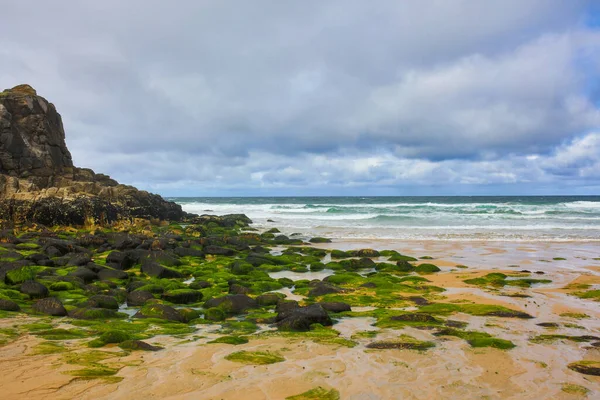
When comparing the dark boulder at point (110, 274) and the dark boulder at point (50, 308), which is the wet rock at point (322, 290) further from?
the dark boulder at point (110, 274)

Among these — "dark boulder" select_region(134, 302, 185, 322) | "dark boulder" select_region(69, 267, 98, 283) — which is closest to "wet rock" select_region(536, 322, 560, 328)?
"dark boulder" select_region(134, 302, 185, 322)

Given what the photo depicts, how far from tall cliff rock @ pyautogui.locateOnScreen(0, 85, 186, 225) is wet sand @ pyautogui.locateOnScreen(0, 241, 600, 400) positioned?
20.6 meters

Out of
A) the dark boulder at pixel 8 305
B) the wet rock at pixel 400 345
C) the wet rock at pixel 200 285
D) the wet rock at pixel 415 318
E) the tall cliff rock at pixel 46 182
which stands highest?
the tall cliff rock at pixel 46 182

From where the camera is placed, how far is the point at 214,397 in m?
4.73

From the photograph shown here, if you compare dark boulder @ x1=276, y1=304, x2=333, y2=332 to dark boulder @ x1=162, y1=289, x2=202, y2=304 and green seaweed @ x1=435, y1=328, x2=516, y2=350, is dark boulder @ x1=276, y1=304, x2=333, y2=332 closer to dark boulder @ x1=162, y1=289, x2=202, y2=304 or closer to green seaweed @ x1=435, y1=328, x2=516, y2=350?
green seaweed @ x1=435, y1=328, x2=516, y2=350

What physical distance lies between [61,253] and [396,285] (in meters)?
12.8

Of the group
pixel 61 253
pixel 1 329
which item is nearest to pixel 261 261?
pixel 61 253

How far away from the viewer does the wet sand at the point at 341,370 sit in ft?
16.0

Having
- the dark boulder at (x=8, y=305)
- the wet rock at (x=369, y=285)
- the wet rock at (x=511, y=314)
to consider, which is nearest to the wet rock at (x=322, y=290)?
the wet rock at (x=369, y=285)

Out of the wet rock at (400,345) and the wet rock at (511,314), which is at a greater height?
the wet rock at (400,345)

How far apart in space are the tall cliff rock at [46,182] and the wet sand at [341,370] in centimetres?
2060

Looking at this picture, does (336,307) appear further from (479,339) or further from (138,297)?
(138,297)

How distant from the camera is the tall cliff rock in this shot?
25.4 meters

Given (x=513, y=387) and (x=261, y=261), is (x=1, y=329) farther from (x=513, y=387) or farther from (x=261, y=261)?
(x=261, y=261)
